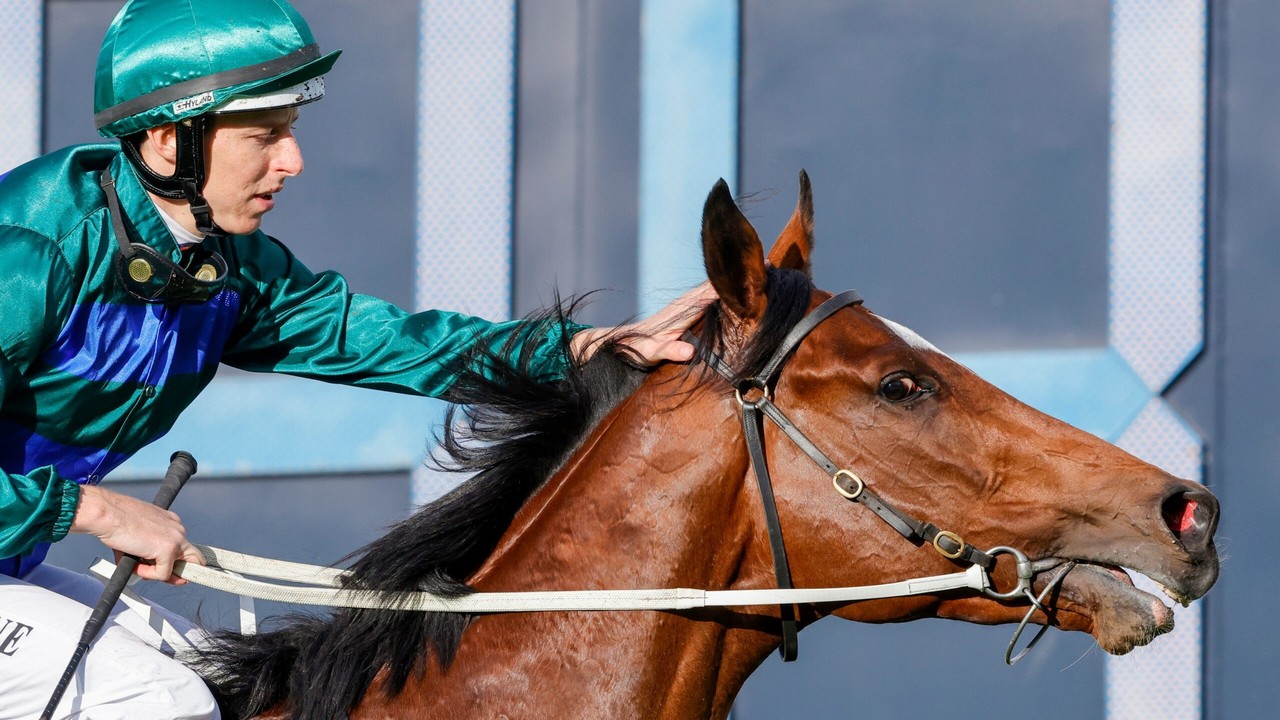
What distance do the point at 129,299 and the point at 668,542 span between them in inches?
39.1

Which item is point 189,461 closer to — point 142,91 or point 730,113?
point 142,91

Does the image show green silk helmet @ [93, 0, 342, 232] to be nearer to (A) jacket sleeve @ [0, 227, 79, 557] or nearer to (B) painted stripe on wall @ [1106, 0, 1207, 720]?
(A) jacket sleeve @ [0, 227, 79, 557]

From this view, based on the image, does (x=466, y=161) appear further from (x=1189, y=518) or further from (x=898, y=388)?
(x=1189, y=518)

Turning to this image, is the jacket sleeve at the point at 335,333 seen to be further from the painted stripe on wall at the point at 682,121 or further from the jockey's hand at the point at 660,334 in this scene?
the painted stripe on wall at the point at 682,121

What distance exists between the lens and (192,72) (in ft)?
6.57

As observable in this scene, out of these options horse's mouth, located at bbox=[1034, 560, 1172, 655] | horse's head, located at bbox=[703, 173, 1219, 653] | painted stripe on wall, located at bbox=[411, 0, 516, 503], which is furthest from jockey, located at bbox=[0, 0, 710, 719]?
painted stripe on wall, located at bbox=[411, 0, 516, 503]

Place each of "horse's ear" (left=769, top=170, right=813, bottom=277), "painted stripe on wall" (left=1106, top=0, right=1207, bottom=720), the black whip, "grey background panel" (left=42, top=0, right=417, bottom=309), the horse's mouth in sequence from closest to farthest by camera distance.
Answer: the black whip < the horse's mouth < "horse's ear" (left=769, top=170, right=813, bottom=277) < "painted stripe on wall" (left=1106, top=0, right=1207, bottom=720) < "grey background panel" (left=42, top=0, right=417, bottom=309)

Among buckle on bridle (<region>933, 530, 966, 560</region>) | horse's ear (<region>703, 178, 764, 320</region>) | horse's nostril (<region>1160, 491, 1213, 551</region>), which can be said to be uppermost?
horse's ear (<region>703, 178, 764, 320</region>)

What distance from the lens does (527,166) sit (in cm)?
455

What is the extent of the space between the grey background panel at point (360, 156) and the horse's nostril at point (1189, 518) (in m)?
3.23

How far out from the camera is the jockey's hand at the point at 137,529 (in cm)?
185

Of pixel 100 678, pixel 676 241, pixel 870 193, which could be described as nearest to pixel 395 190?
pixel 676 241

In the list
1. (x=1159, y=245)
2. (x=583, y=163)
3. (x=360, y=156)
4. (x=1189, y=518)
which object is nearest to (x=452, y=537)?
(x=1189, y=518)

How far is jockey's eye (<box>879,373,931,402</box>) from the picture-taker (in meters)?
1.98
